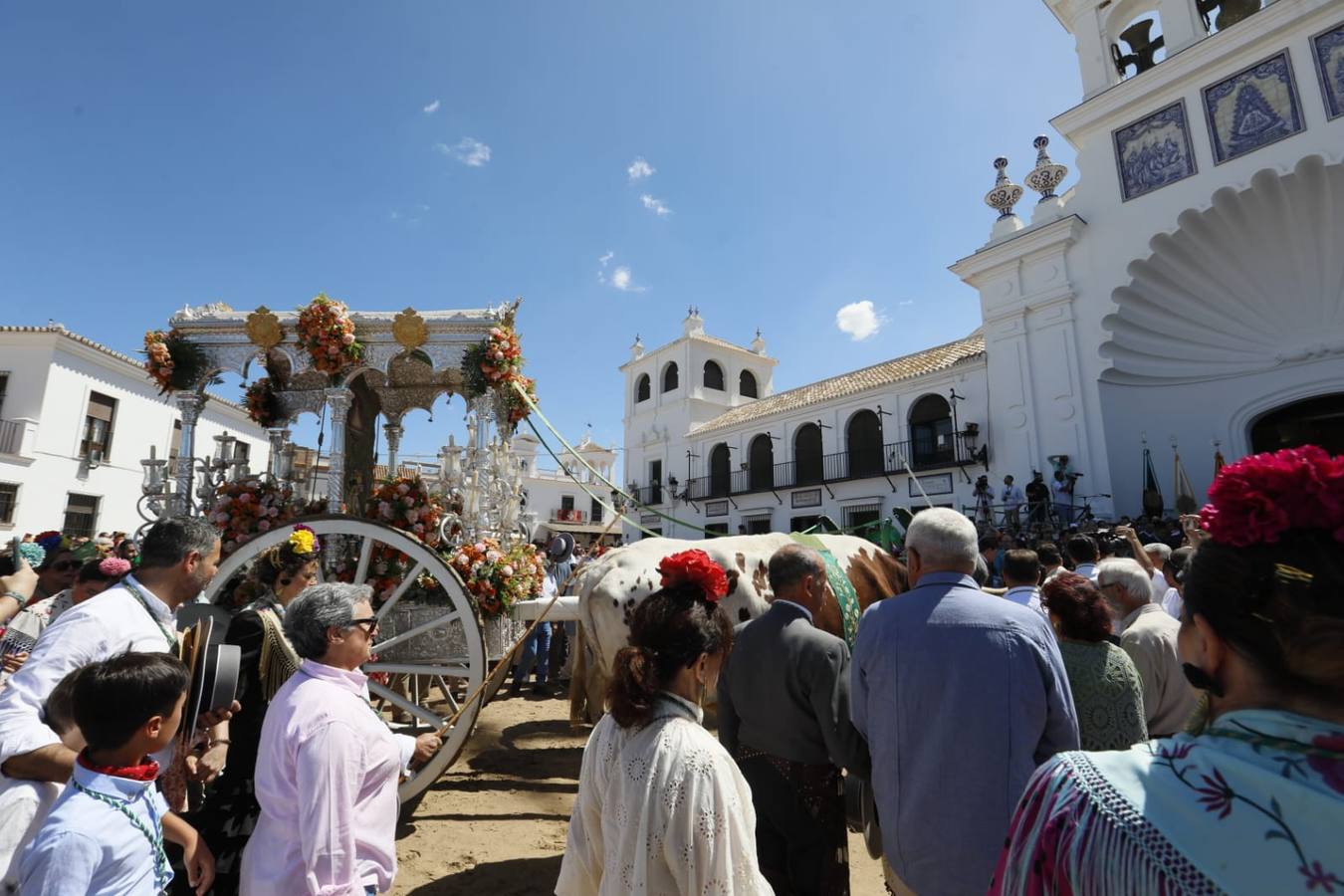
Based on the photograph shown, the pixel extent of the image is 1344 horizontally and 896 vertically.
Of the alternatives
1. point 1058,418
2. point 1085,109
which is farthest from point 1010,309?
point 1085,109

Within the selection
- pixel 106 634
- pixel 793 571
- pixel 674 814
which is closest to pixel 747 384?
pixel 793 571

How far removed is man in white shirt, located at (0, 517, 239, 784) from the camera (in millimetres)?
1854

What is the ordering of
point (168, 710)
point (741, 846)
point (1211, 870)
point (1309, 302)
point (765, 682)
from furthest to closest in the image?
point (1309, 302) → point (765, 682) → point (168, 710) → point (741, 846) → point (1211, 870)

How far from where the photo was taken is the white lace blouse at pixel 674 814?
1.54 metres

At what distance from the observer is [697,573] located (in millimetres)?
1989

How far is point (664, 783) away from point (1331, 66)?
16716 millimetres

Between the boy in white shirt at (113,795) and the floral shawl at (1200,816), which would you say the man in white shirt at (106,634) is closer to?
the boy in white shirt at (113,795)

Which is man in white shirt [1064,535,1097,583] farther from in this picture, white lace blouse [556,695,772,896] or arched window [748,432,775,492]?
arched window [748,432,775,492]

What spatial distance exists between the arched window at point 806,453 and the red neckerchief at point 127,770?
21.8 metres

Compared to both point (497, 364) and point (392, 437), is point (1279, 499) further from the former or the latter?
point (392, 437)

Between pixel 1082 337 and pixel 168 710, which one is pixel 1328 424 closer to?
pixel 1082 337

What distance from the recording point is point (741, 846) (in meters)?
1.57

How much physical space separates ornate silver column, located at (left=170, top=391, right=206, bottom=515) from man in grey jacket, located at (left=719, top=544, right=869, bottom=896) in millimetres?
5041

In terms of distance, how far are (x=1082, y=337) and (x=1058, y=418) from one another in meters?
1.76
